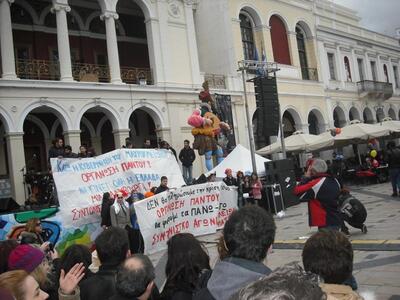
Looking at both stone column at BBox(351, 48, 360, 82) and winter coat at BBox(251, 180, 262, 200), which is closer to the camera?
winter coat at BBox(251, 180, 262, 200)

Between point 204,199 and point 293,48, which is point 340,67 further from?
point 204,199

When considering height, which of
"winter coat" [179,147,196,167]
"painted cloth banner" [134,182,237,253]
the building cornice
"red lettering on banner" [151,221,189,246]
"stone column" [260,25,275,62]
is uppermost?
the building cornice

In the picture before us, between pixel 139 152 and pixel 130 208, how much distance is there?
6.91 feet

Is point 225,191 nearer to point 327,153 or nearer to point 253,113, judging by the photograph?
point 253,113

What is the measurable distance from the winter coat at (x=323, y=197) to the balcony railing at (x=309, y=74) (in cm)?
2557

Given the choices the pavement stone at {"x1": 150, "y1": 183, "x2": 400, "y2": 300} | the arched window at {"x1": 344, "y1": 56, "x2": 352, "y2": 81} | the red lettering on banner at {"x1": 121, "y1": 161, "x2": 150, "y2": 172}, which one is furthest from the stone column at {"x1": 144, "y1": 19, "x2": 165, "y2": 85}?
the arched window at {"x1": 344, "y1": 56, "x2": 352, "y2": 81}

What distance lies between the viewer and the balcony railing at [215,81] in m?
23.4

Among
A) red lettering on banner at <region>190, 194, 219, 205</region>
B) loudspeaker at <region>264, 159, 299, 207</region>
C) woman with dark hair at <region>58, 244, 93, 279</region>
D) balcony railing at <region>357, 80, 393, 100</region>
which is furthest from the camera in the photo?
balcony railing at <region>357, 80, 393, 100</region>

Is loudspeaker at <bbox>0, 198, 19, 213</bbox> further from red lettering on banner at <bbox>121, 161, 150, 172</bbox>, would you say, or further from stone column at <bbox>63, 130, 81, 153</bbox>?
stone column at <bbox>63, 130, 81, 153</bbox>

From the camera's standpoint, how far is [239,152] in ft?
55.6

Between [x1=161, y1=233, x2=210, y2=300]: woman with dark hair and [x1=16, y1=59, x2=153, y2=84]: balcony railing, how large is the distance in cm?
1617

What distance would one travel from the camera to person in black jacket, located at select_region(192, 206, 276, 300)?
251 centimetres

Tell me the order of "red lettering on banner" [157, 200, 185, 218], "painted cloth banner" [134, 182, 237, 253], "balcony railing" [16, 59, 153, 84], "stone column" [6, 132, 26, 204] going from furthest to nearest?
"balcony railing" [16, 59, 153, 84] → "stone column" [6, 132, 26, 204] → "red lettering on banner" [157, 200, 185, 218] → "painted cloth banner" [134, 182, 237, 253]

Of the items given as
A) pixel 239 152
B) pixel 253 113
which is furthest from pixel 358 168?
pixel 239 152
